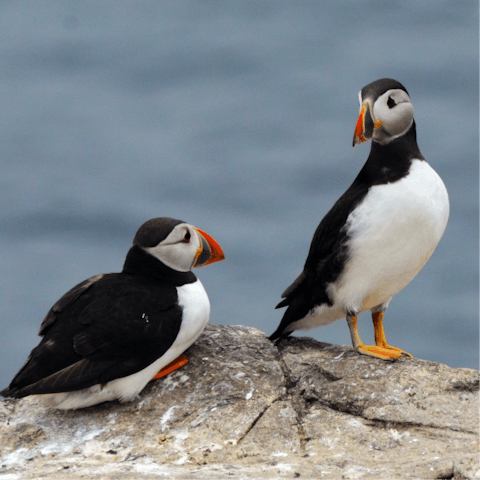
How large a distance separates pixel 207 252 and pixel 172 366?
795 mm

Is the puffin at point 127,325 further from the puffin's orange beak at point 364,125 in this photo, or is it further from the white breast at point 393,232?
the puffin's orange beak at point 364,125

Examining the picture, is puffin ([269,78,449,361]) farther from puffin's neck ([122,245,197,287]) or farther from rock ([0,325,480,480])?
puffin's neck ([122,245,197,287])

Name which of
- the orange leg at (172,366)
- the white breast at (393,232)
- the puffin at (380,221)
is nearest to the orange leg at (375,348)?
the puffin at (380,221)

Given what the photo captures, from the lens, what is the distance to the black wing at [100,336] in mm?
4234

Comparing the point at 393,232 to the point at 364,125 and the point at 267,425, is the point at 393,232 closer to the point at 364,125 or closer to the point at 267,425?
the point at 364,125

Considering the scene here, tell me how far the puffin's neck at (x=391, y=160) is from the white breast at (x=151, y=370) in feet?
4.52

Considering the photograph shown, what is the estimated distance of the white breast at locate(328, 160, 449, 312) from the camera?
15.1 ft

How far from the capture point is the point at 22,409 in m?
4.79

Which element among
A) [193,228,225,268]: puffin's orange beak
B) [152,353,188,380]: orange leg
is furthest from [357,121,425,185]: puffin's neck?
[152,353,188,380]: orange leg

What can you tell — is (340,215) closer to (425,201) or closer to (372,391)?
(425,201)

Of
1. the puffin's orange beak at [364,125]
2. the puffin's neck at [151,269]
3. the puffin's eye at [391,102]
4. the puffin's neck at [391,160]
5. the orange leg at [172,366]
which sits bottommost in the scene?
the orange leg at [172,366]

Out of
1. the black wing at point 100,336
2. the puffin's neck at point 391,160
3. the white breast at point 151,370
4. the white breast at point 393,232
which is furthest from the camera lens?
the puffin's neck at point 391,160

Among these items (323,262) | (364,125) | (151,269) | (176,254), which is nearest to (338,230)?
(323,262)

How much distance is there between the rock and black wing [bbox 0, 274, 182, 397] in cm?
37
